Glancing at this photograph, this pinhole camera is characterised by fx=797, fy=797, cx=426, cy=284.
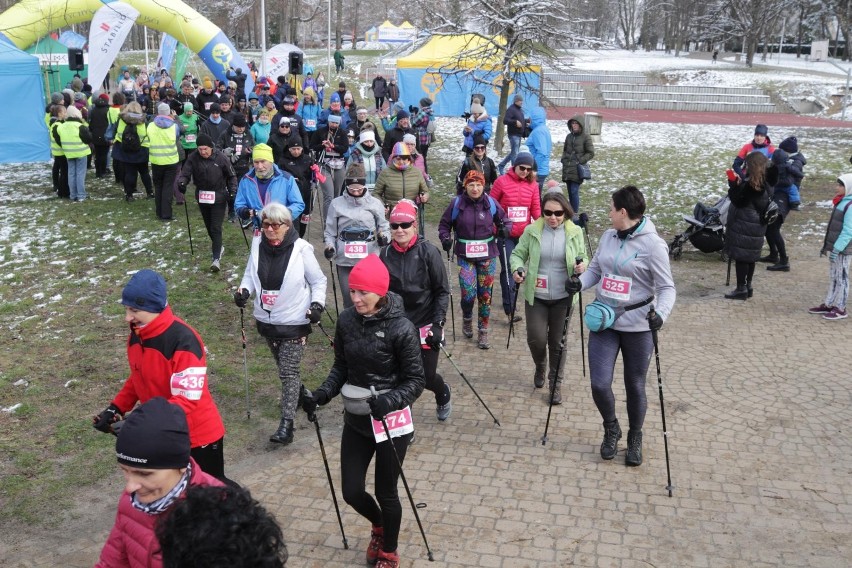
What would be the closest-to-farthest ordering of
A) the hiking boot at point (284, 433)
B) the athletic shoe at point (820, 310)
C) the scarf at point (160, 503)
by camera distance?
the scarf at point (160, 503) → the hiking boot at point (284, 433) → the athletic shoe at point (820, 310)

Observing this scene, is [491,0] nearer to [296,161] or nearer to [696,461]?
[296,161]

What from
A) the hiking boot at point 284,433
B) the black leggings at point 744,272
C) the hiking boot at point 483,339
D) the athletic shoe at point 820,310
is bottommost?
the hiking boot at point 284,433

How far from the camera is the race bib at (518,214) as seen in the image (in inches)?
359

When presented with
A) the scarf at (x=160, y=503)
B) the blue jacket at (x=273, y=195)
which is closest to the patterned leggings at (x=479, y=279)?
the blue jacket at (x=273, y=195)

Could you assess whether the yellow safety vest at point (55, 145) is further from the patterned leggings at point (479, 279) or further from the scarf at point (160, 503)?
the scarf at point (160, 503)

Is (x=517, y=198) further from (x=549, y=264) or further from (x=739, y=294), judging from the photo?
(x=739, y=294)

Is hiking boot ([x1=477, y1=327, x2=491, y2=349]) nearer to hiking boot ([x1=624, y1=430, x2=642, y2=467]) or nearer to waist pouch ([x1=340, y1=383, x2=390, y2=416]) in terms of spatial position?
hiking boot ([x1=624, y1=430, x2=642, y2=467])

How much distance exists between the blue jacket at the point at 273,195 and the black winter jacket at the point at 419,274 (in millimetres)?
3116

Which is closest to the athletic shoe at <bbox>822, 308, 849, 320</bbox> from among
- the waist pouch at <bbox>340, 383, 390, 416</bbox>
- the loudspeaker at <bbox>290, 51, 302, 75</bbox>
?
the waist pouch at <bbox>340, 383, 390, 416</bbox>

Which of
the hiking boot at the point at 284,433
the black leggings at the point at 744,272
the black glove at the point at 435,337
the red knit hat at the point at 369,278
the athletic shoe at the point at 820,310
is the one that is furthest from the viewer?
the black leggings at the point at 744,272

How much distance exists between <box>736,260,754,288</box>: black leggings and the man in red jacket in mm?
8039

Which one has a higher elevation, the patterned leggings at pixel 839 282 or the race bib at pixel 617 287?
the race bib at pixel 617 287

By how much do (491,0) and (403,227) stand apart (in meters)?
14.7

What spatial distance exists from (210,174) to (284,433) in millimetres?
5356
